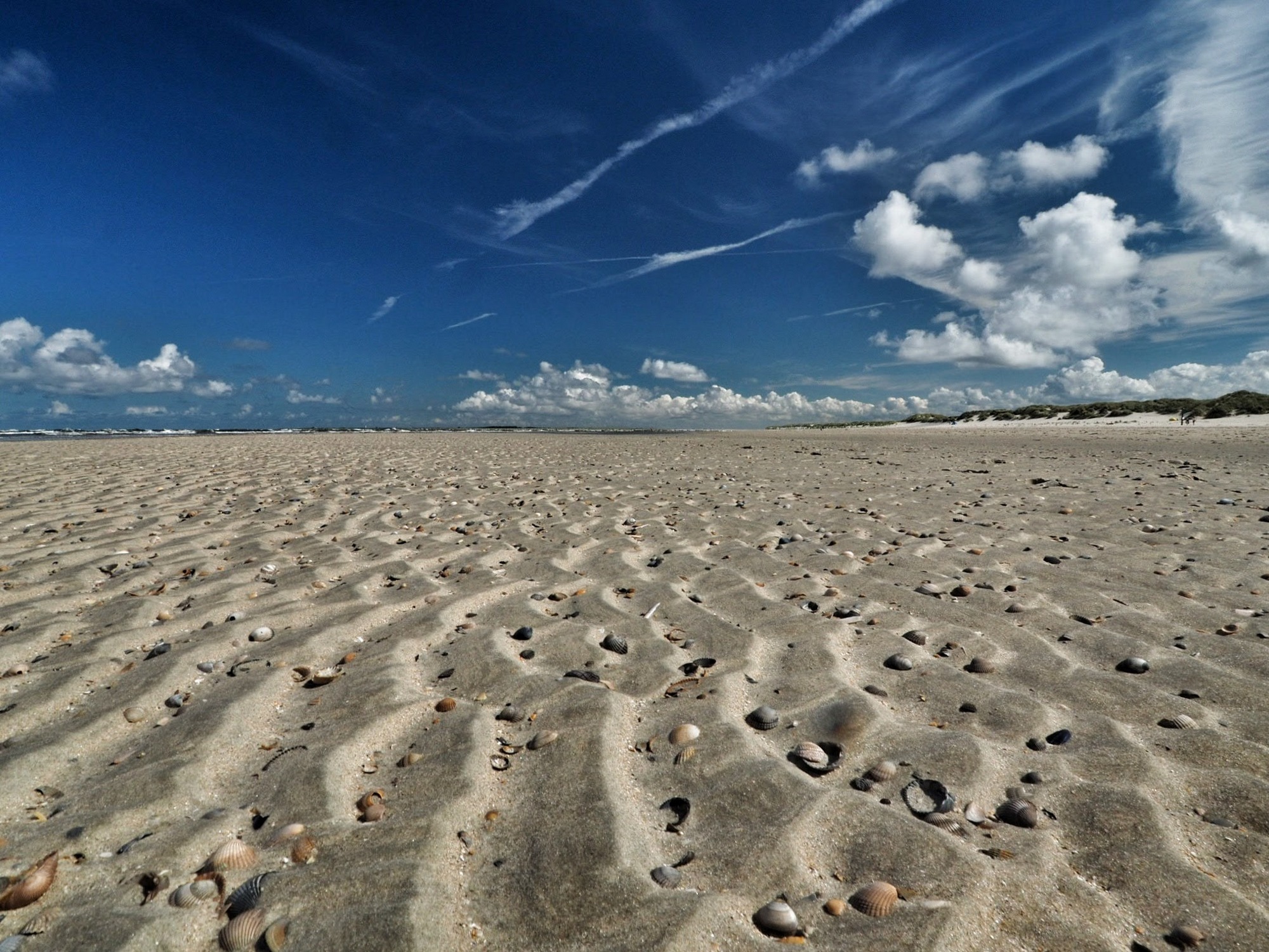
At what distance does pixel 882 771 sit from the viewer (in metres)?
2.22

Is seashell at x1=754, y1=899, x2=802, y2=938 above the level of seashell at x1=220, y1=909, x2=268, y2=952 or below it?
above

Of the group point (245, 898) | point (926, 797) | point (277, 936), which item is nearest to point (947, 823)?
point (926, 797)

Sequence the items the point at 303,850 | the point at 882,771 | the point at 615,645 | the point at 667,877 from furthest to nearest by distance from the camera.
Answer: the point at 615,645
the point at 882,771
the point at 303,850
the point at 667,877

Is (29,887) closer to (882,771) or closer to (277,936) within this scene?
(277,936)

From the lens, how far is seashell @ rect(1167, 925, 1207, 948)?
149 cm

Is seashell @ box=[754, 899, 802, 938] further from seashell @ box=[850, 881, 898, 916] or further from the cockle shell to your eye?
the cockle shell

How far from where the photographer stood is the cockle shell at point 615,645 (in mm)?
3406

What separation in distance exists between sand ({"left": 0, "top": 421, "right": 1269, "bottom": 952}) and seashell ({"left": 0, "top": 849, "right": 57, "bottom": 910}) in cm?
3

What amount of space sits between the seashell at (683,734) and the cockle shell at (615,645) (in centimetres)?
86

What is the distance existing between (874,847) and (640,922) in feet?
2.54

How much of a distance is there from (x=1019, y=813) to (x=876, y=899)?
675 millimetres

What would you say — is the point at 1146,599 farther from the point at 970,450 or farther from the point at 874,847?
the point at 970,450

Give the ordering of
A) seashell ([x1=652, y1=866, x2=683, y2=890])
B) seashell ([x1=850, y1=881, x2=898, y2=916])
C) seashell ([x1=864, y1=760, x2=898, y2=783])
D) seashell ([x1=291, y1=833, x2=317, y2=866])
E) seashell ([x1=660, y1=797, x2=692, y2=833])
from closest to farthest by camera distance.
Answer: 1. seashell ([x1=850, y1=881, x2=898, y2=916])
2. seashell ([x1=652, y1=866, x2=683, y2=890])
3. seashell ([x1=291, y1=833, x2=317, y2=866])
4. seashell ([x1=660, y1=797, x2=692, y2=833])
5. seashell ([x1=864, y1=760, x2=898, y2=783])

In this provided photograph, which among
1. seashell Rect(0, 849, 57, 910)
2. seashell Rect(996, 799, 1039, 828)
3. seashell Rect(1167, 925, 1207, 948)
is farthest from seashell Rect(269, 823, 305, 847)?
seashell Rect(1167, 925, 1207, 948)
